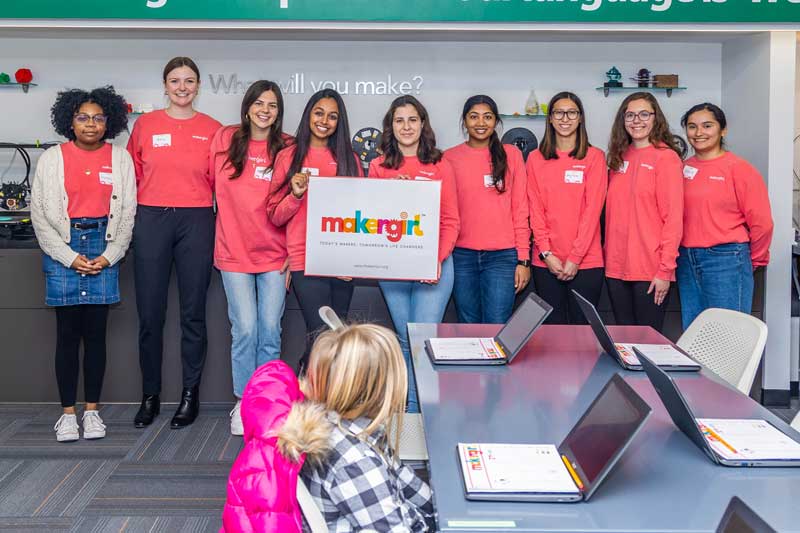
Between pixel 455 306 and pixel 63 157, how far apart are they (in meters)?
2.11

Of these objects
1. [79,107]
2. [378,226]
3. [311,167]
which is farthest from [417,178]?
[79,107]

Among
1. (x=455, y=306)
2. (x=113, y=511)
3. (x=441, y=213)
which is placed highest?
(x=441, y=213)

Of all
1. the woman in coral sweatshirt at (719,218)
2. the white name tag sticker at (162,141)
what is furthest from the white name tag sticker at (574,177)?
the white name tag sticker at (162,141)

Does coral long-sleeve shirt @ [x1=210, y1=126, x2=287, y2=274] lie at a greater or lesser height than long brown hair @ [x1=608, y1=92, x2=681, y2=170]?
lesser

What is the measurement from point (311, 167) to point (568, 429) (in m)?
2.20

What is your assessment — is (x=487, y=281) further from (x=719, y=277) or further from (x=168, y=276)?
(x=168, y=276)

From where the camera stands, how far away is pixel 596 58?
17.2ft

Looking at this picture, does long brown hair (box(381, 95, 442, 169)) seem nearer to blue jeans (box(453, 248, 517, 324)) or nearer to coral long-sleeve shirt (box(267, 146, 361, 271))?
coral long-sleeve shirt (box(267, 146, 361, 271))

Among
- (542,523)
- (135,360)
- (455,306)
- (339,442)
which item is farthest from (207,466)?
(542,523)

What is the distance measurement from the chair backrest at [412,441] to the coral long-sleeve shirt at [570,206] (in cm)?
156

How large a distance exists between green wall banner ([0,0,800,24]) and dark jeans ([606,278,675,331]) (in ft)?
5.07

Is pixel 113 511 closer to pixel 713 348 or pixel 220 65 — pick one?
pixel 713 348

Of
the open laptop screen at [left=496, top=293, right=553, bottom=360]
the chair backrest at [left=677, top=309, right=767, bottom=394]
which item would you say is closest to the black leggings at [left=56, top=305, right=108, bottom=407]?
the open laptop screen at [left=496, top=293, right=553, bottom=360]

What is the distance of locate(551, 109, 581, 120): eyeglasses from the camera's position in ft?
12.1
